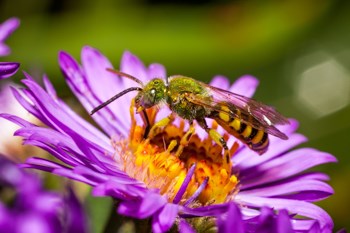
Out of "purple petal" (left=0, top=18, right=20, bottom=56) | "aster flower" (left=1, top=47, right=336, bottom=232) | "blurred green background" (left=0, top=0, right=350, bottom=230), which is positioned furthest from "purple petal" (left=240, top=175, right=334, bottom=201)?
"blurred green background" (left=0, top=0, right=350, bottom=230)

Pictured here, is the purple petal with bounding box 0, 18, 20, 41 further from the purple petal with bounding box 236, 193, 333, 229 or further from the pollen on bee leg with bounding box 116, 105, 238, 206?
the purple petal with bounding box 236, 193, 333, 229

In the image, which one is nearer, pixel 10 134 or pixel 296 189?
pixel 296 189

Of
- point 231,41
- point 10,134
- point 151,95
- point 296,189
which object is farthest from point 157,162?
point 231,41

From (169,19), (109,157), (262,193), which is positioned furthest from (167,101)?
(169,19)

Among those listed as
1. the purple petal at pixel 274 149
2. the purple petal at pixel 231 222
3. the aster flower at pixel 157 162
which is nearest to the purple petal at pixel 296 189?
the aster flower at pixel 157 162

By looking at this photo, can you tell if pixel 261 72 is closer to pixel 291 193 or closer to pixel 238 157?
pixel 238 157

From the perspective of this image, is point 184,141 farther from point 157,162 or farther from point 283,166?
point 283,166
